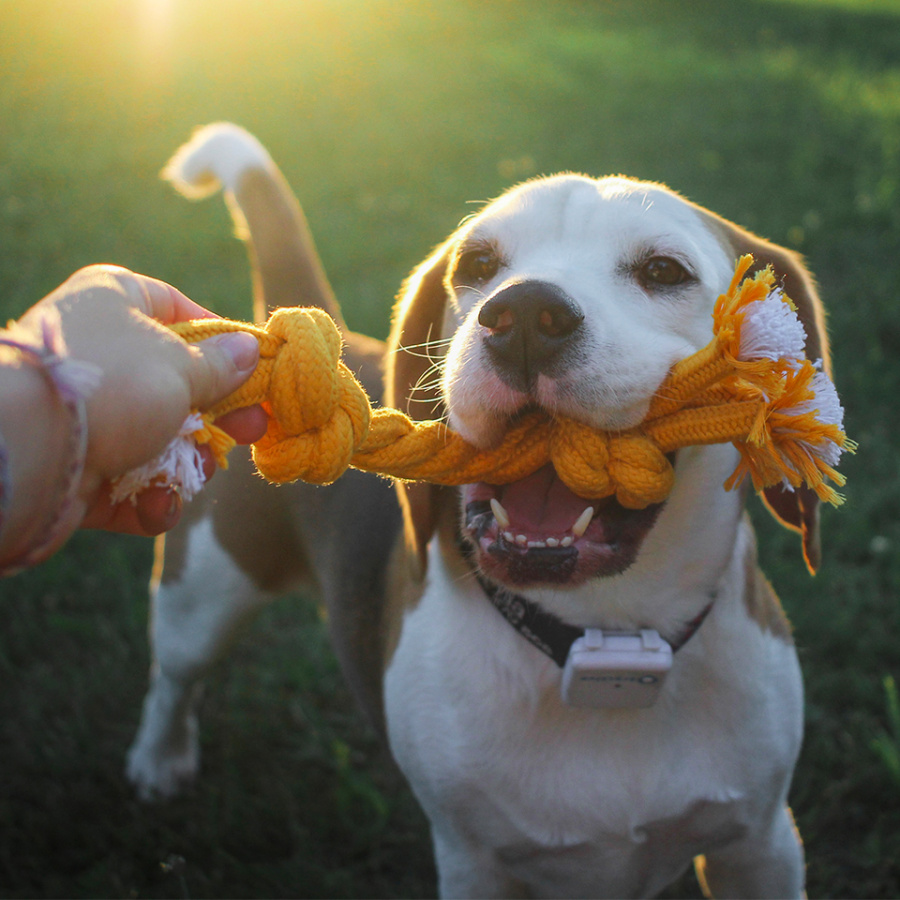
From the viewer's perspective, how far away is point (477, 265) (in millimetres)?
2186

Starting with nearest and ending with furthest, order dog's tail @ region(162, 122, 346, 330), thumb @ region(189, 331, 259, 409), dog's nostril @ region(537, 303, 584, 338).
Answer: thumb @ region(189, 331, 259, 409), dog's nostril @ region(537, 303, 584, 338), dog's tail @ region(162, 122, 346, 330)

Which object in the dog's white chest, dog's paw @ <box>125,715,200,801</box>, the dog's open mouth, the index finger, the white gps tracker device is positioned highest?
the index finger

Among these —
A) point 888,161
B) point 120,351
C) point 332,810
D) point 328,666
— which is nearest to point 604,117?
point 888,161

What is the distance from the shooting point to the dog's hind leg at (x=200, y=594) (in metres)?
2.98

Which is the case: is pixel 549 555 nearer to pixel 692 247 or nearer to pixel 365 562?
pixel 692 247

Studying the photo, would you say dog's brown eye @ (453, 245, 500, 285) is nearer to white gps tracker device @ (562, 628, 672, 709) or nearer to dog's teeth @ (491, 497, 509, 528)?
dog's teeth @ (491, 497, 509, 528)

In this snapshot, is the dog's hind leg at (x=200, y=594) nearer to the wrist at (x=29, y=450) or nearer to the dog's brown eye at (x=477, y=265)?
the dog's brown eye at (x=477, y=265)

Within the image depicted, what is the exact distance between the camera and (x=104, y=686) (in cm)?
363

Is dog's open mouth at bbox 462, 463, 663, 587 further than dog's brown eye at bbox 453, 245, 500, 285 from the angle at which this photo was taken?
No

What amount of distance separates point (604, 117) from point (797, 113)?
1916mm

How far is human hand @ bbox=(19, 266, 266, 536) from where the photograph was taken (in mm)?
1188

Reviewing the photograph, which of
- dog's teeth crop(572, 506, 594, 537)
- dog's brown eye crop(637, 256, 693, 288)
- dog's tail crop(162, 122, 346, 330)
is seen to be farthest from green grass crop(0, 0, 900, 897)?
dog's brown eye crop(637, 256, 693, 288)

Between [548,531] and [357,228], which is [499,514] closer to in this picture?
[548,531]

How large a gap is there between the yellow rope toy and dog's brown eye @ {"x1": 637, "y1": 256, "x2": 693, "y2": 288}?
30 cm
